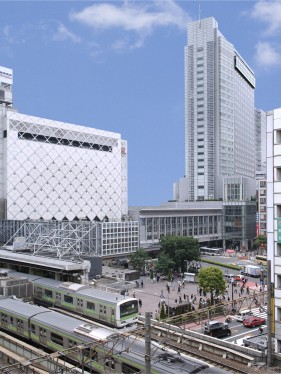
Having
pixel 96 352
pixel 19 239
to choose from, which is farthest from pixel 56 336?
pixel 19 239

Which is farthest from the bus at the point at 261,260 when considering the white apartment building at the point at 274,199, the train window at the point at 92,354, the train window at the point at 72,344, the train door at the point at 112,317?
the train window at the point at 92,354

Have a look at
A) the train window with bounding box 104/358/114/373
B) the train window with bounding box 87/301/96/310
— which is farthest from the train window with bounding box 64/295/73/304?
the train window with bounding box 104/358/114/373

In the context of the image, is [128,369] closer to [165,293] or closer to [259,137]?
[165,293]

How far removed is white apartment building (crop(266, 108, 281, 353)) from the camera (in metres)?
18.9

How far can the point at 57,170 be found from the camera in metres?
59.1

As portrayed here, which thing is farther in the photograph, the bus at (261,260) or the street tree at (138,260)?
the bus at (261,260)

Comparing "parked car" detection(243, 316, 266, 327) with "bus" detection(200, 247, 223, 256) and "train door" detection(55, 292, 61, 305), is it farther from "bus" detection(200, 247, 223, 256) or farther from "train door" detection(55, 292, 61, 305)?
"bus" detection(200, 247, 223, 256)

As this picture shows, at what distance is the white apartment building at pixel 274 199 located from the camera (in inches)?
744

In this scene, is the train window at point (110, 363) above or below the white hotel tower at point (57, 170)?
below

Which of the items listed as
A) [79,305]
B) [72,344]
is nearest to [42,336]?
[72,344]

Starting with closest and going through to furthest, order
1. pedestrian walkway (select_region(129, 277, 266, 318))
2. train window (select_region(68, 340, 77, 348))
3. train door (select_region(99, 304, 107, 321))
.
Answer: train window (select_region(68, 340, 77, 348)) → train door (select_region(99, 304, 107, 321)) → pedestrian walkway (select_region(129, 277, 266, 318))

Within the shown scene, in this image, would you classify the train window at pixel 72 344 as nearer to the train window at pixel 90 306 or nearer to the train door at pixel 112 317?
the train door at pixel 112 317

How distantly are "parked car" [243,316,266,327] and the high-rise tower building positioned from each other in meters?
69.0

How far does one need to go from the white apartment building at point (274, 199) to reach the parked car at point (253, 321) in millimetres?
8207
